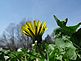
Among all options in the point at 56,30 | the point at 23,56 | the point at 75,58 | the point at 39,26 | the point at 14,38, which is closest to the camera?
the point at 75,58

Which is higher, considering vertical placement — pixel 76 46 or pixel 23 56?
pixel 23 56

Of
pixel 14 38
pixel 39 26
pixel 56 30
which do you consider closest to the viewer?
pixel 56 30

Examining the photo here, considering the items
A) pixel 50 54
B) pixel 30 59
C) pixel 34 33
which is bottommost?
pixel 50 54

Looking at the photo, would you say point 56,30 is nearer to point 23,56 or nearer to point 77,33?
point 77,33

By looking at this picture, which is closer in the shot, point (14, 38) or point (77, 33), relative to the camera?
point (77, 33)

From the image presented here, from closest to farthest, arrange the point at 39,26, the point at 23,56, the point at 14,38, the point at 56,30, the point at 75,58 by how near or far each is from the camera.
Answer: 1. the point at 75,58
2. the point at 56,30
3. the point at 39,26
4. the point at 23,56
5. the point at 14,38

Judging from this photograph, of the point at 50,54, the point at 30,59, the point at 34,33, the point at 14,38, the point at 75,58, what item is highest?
the point at 14,38

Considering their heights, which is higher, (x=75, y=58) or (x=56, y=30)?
(x=56, y=30)

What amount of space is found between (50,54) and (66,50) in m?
0.18

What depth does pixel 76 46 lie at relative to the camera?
1.12m

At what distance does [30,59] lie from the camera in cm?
199

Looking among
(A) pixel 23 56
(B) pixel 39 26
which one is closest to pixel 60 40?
(B) pixel 39 26

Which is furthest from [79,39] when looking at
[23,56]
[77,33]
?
[23,56]

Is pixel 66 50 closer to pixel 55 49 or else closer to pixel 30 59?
pixel 55 49
